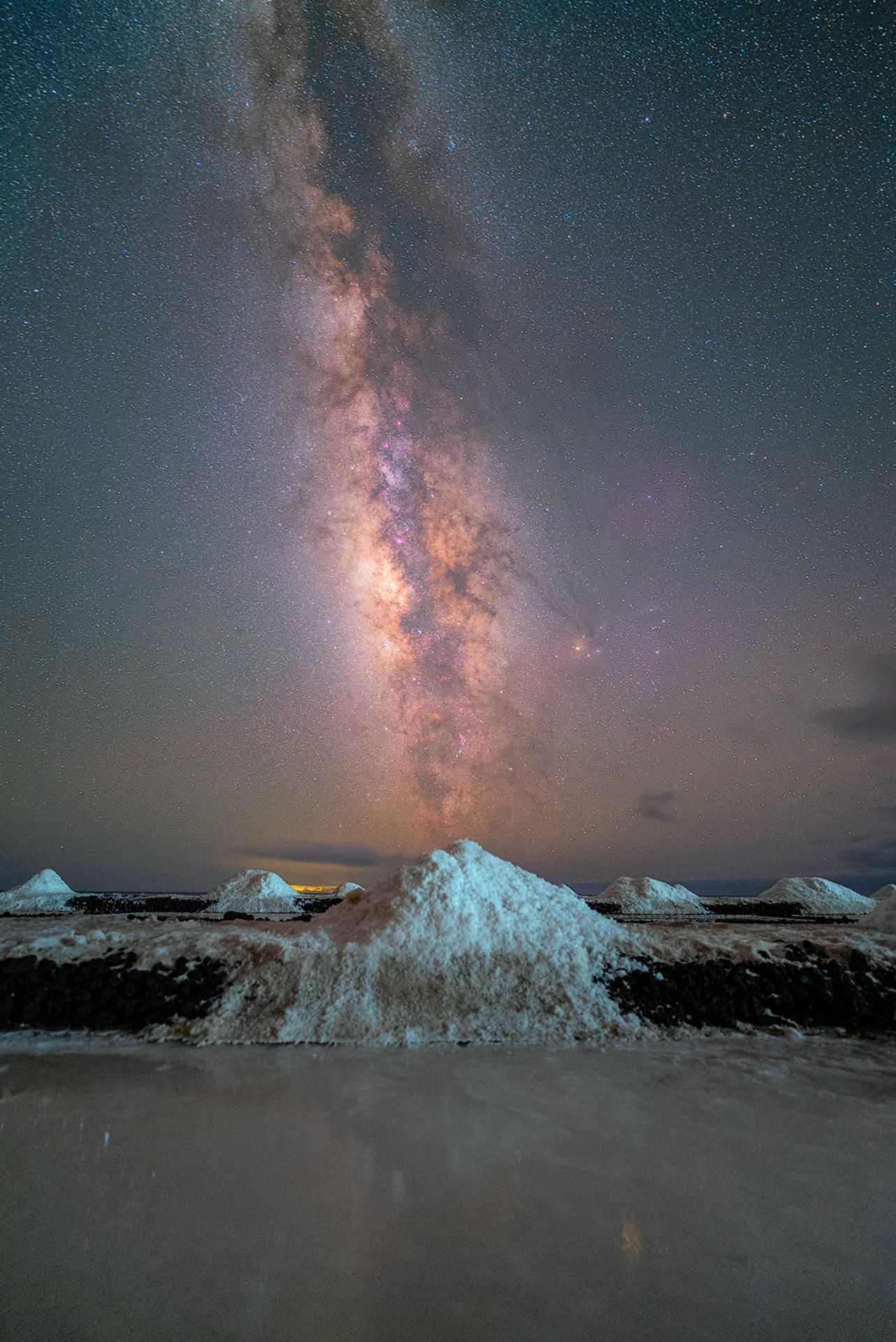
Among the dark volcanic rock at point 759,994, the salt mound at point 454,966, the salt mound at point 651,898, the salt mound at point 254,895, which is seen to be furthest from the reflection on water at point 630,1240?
the salt mound at point 651,898

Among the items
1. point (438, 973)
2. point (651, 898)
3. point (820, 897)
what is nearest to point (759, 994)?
point (438, 973)

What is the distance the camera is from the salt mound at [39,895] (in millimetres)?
22609

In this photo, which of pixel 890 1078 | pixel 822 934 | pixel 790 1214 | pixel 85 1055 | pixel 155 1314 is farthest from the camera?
pixel 822 934

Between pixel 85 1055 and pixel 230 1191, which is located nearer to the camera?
pixel 230 1191

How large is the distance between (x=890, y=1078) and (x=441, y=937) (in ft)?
12.0

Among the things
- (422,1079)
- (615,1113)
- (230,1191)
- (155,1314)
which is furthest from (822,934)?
(155,1314)

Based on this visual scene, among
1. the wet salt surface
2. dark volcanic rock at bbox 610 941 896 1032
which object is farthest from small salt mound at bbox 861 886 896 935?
the wet salt surface

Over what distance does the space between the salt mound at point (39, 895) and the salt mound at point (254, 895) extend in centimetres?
601

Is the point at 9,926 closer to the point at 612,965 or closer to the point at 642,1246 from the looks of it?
the point at 612,965

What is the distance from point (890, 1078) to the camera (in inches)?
158

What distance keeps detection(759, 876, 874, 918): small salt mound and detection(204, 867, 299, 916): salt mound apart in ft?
77.1

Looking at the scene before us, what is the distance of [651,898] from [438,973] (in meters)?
24.3

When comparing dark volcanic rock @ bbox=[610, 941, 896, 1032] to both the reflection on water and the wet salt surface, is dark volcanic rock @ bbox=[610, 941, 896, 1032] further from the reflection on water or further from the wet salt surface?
the reflection on water

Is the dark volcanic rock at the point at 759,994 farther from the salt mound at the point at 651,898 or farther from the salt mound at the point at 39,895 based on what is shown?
the salt mound at the point at 39,895
